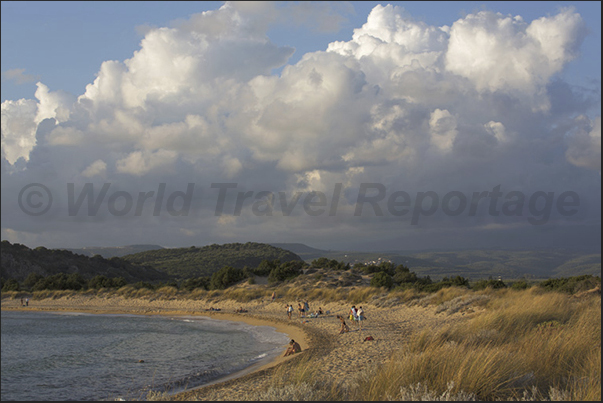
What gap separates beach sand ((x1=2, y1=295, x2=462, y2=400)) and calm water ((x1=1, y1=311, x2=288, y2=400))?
5.00ft

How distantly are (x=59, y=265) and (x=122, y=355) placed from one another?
6598 cm

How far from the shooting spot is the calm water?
48.1 feet

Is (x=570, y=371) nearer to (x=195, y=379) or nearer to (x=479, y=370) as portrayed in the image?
(x=479, y=370)

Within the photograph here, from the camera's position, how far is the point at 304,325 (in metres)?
27.4

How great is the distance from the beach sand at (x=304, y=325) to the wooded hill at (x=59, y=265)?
21.2 meters

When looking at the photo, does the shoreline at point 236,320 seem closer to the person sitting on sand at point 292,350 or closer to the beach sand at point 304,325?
the beach sand at point 304,325

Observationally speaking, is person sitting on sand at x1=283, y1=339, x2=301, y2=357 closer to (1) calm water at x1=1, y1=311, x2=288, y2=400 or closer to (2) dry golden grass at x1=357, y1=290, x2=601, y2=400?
(1) calm water at x1=1, y1=311, x2=288, y2=400

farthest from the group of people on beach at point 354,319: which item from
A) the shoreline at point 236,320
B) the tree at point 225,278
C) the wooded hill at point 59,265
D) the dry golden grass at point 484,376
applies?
the wooded hill at point 59,265

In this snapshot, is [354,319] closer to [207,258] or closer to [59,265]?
[59,265]

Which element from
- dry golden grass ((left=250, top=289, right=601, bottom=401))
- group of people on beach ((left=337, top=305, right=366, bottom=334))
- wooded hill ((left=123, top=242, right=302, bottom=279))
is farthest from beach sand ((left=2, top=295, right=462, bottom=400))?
wooded hill ((left=123, top=242, right=302, bottom=279))

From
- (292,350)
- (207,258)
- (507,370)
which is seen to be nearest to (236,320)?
(292,350)

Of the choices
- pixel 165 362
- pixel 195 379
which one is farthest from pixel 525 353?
pixel 165 362

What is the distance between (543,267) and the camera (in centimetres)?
9688

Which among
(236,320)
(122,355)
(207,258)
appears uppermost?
(122,355)
